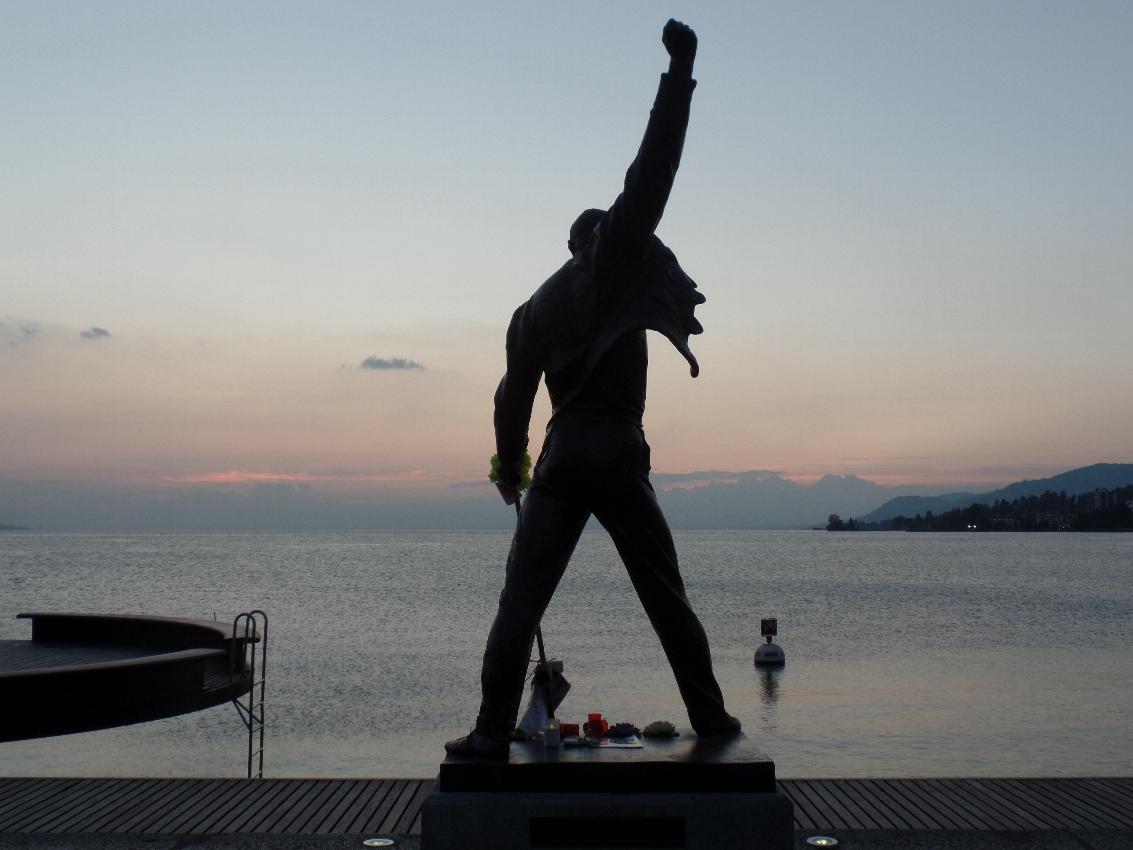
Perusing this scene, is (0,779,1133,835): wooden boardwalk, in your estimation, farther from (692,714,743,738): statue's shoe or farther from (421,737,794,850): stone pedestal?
(421,737,794,850): stone pedestal

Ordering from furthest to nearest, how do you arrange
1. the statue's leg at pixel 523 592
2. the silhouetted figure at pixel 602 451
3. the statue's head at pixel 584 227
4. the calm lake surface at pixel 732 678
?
the calm lake surface at pixel 732 678 < the statue's head at pixel 584 227 < the silhouetted figure at pixel 602 451 < the statue's leg at pixel 523 592

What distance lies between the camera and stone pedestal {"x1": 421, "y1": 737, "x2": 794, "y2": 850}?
5121 mm

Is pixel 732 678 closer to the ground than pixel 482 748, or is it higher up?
closer to the ground

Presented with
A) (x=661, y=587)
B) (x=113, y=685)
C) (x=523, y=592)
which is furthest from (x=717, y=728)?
(x=113, y=685)

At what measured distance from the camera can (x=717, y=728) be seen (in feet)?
19.1

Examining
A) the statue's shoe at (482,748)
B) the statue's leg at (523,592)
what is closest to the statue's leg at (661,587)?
the statue's leg at (523,592)

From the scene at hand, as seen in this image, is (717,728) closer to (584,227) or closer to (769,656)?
(584,227)

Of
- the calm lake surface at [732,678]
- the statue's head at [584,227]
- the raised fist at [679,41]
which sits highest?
the raised fist at [679,41]

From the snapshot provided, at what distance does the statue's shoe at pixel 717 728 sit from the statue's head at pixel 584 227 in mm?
2681

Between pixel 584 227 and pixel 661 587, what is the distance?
2054mm

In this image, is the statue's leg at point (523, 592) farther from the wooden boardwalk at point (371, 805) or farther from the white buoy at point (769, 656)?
the white buoy at point (769, 656)

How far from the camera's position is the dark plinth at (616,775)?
17.1 feet

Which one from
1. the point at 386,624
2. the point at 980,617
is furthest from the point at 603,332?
the point at 980,617

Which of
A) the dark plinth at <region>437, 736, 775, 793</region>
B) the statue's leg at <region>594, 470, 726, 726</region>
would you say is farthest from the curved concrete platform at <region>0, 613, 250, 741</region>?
the statue's leg at <region>594, 470, 726, 726</region>
